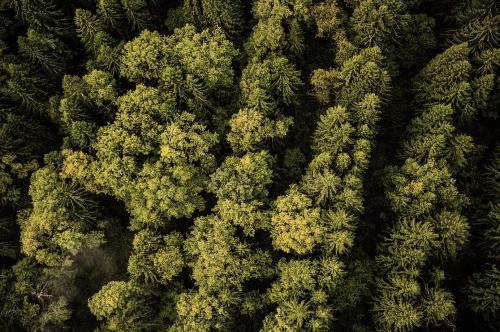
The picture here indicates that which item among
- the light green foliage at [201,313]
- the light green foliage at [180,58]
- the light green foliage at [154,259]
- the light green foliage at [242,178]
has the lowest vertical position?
the light green foliage at [201,313]

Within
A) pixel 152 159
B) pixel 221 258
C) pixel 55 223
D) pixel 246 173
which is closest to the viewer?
pixel 221 258

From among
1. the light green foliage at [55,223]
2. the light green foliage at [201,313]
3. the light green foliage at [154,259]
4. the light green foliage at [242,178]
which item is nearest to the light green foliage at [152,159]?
the light green foliage at [154,259]

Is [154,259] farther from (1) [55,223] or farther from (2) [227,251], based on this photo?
(1) [55,223]

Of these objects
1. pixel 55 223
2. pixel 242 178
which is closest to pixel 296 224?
pixel 242 178

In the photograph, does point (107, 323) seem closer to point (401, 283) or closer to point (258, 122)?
point (258, 122)

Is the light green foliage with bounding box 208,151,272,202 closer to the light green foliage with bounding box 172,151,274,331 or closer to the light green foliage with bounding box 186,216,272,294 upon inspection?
the light green foliage with bounding box 172,151,274,331

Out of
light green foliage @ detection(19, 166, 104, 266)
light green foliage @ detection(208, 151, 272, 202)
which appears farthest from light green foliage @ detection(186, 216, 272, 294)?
light green foliage @ detection(19, 166, 104, 266)

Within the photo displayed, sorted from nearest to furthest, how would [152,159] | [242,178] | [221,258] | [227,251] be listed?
[221,258] → [227,251] → [242,178] → [152,159]

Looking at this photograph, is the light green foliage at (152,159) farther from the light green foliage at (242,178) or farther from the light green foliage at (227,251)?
the light green foliage at (227,251)
